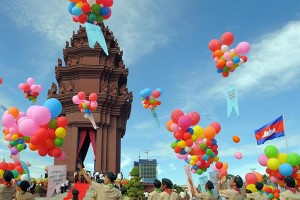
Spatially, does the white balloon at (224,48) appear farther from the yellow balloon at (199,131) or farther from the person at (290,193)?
the person at (290,193)

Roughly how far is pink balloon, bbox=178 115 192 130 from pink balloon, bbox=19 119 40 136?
5221 millimetres

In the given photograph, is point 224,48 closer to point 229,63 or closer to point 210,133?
point 229,63

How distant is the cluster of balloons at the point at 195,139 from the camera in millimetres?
12383

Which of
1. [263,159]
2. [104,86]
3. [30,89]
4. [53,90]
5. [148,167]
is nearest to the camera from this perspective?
[263,159]

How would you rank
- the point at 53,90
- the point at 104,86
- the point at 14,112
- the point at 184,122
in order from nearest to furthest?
the point at 14,112 → the point at 184,122 → the point at 104,86 → the point at 53,90

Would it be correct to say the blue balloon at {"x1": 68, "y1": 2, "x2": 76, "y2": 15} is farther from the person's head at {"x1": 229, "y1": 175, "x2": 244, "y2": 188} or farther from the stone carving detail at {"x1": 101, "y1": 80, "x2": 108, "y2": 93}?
the stone carving detail at {"x1": 101, "y1": 80, "x2": 108, "y2": 93}

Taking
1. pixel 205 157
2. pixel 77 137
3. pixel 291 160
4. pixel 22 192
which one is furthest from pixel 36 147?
pixel 77 137

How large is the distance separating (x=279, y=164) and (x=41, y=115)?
6.46m

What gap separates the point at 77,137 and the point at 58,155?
54.7ft

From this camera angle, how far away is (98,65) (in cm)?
2712

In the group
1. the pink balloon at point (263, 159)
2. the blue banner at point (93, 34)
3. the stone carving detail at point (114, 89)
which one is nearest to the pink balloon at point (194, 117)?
the pink balloon at point (263, 159)

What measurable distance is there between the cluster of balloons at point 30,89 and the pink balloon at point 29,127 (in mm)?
7857

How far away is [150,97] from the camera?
17.1m

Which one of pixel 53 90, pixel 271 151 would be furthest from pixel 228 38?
pixel 53 90
